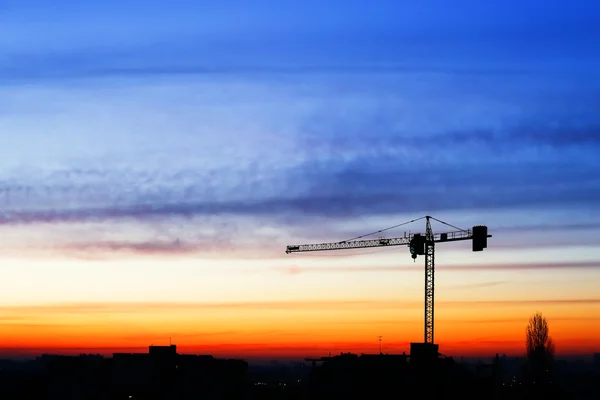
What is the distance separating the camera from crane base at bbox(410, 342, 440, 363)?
4356 inches

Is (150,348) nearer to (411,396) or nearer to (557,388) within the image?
(411,396)

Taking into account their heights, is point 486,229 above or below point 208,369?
above

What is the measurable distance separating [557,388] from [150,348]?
7119 centimetres

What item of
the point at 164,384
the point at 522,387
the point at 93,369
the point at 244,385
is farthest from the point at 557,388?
the point at 93,369

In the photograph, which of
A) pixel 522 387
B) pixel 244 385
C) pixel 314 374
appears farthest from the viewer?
pixel 522 387

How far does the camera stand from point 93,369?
131 m

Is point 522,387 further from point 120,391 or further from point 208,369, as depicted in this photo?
point 120,391

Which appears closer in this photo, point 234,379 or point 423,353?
point 423,353

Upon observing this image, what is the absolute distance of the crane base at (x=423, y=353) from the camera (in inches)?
4356

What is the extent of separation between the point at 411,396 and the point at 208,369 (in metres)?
37.7

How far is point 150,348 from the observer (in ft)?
448

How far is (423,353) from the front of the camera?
4377 inches

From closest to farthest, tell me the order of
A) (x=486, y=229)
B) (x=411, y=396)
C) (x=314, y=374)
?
(x=411, y=396) → (x=314, y=374) → (x=486, y=229)

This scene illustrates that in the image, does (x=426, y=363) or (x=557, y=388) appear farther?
(x=557, y=388)
